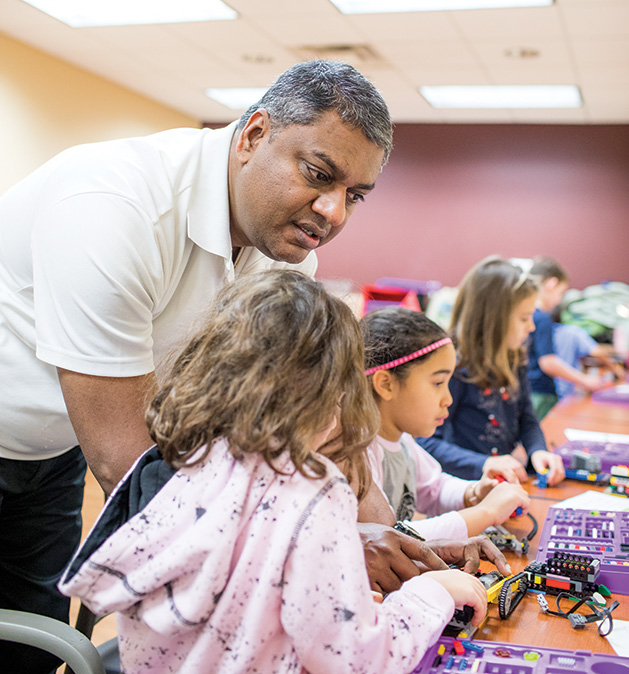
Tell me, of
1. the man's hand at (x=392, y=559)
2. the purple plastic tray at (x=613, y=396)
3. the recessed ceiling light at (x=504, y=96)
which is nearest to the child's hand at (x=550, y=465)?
the man's hand at (x=392, y=559)

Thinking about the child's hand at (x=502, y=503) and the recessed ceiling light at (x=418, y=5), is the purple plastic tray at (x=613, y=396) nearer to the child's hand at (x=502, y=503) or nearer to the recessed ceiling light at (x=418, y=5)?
the recessed ceiling light at (x=418, y=5)

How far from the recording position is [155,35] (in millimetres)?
4863

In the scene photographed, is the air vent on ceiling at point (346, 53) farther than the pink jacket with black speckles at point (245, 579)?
Yes

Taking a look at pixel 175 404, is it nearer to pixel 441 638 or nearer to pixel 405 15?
pixel 441 638

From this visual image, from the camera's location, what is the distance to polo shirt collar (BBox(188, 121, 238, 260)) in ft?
3.92

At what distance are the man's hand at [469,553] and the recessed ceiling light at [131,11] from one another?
3.79m

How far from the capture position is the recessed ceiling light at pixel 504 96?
17.7 feet

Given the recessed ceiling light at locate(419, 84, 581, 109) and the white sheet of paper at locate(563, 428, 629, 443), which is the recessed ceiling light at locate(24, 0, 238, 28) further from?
the white sheet of paper at locate(563, 428, 629, 443)

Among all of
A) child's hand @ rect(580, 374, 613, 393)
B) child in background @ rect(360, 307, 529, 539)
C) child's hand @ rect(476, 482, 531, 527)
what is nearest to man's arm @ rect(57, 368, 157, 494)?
child in background @ rect(360, 307, 529, 539)

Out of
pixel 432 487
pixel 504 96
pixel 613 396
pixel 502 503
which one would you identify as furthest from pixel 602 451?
pixel 504 96

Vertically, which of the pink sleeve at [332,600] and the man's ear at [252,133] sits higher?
the man's ear at [252,133]

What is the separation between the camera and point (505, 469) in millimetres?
1770

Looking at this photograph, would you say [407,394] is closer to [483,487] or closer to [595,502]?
[483,487]

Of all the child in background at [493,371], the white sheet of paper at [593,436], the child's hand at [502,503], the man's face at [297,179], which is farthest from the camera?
the white sheet of paper at [593,436]
